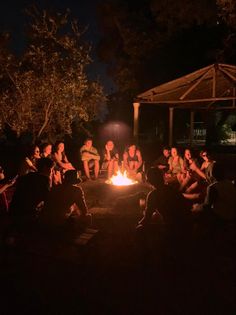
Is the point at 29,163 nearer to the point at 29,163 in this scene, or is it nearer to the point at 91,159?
the point at 29,163

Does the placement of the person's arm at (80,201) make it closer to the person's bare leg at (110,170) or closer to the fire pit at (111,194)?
the fire pit at (111,194)

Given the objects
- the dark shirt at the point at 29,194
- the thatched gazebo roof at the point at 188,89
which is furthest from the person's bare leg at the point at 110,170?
the dark shirt at the point at 29,194

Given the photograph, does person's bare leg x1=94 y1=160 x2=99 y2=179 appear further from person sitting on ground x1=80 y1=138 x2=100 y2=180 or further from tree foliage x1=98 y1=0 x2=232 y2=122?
tree foliage x1=98 y1=0 x2=232 y2=122

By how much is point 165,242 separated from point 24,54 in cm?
991

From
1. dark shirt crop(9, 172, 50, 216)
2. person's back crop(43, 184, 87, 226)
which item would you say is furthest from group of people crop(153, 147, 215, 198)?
dark shirt crop(9, 172, 50, 216)

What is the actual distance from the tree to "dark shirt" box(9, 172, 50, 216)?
311 inches

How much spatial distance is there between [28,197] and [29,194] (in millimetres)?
42

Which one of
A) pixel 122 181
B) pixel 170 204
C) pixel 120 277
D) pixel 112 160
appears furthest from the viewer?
pixel 112 160

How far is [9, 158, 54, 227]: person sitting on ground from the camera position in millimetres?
5000

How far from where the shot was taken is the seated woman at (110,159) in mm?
11492

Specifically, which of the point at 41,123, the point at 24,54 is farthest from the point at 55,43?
the point at 41,123

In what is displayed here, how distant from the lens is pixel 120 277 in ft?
15.6

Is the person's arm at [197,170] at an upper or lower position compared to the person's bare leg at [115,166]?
upper

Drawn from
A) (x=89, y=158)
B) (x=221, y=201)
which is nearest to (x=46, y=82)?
(x=89, y=158)
